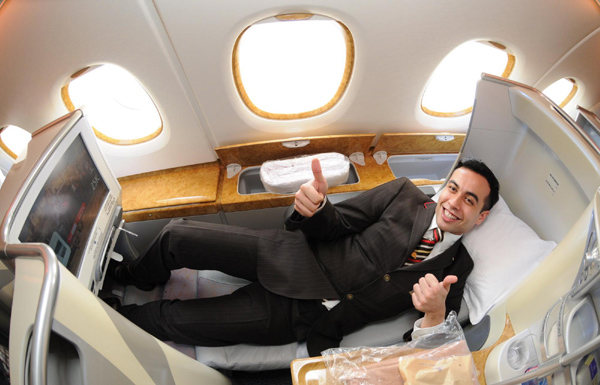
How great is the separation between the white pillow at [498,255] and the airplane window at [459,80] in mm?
1286

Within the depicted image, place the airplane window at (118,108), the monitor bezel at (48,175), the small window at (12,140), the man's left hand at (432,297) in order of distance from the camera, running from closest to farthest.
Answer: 1. the monitor bezel at (48,175)
2. the man's left hand at (432,297)
3. the small window at (12,140)
4. the airplane window at (118,108)

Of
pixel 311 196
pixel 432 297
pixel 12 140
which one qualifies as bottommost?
pixel 432 297

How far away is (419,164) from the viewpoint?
9.52 feet

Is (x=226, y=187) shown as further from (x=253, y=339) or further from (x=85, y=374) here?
(x=85, y=374)

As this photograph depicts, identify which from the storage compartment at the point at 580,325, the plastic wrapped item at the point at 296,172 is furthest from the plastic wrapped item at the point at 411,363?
the plastic wrapped item at the point at 296,172

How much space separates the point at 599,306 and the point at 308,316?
1181 mm

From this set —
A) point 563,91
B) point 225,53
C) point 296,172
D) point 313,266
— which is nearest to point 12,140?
point 225,53

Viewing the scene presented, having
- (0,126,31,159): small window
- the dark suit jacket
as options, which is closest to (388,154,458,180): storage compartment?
the dark suit jacket

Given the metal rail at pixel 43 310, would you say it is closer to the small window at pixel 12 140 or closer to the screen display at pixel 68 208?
the screen display at pixel 68 208

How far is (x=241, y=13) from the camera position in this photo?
164 cm

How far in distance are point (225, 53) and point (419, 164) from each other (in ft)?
6.42

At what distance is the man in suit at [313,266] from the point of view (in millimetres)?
1630

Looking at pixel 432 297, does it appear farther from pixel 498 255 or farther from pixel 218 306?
pixel 218 306

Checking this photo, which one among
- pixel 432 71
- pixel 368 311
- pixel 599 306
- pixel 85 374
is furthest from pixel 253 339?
pixel 432 71
